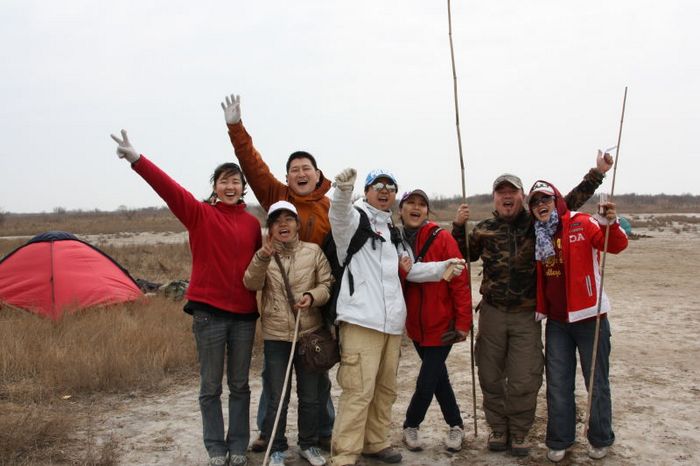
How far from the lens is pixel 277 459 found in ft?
12.6

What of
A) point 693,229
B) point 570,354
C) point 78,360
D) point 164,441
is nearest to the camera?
point 570,354

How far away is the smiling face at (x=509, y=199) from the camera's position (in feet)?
13.4

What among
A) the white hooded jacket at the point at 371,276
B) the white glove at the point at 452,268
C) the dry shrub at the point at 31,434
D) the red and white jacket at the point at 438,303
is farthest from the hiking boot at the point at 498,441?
the dry shrub at the point at 31,434

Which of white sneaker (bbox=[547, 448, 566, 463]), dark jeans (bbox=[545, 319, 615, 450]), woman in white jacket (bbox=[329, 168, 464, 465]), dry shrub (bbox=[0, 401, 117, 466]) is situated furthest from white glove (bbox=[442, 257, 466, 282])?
dry shrub (bbox=[0, 401, 117, 466])

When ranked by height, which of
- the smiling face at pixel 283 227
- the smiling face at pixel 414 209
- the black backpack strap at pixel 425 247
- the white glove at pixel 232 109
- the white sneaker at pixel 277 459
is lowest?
the white sneaker at pixel 277 459

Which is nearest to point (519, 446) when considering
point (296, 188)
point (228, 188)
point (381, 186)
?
point (381, 186)

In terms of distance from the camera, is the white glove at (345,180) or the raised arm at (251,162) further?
the raised arm at (251,162)

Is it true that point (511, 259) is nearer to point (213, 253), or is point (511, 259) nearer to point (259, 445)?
point (213, 253)

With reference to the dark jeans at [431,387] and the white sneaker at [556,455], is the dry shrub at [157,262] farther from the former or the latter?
the white sneaker at [556,455]

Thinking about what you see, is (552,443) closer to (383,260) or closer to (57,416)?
(383,260)

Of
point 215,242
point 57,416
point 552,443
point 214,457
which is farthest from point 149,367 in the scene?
point 552,443

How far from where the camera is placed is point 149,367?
235 inches

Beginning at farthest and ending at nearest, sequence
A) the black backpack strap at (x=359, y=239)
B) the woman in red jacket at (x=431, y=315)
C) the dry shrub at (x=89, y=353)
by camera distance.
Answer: the dry shrub at (x=89, y=353) → the woman in red jacket at (x=431, y=315) → the black backpack strap at (x=359, y=239)

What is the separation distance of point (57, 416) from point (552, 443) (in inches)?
147
